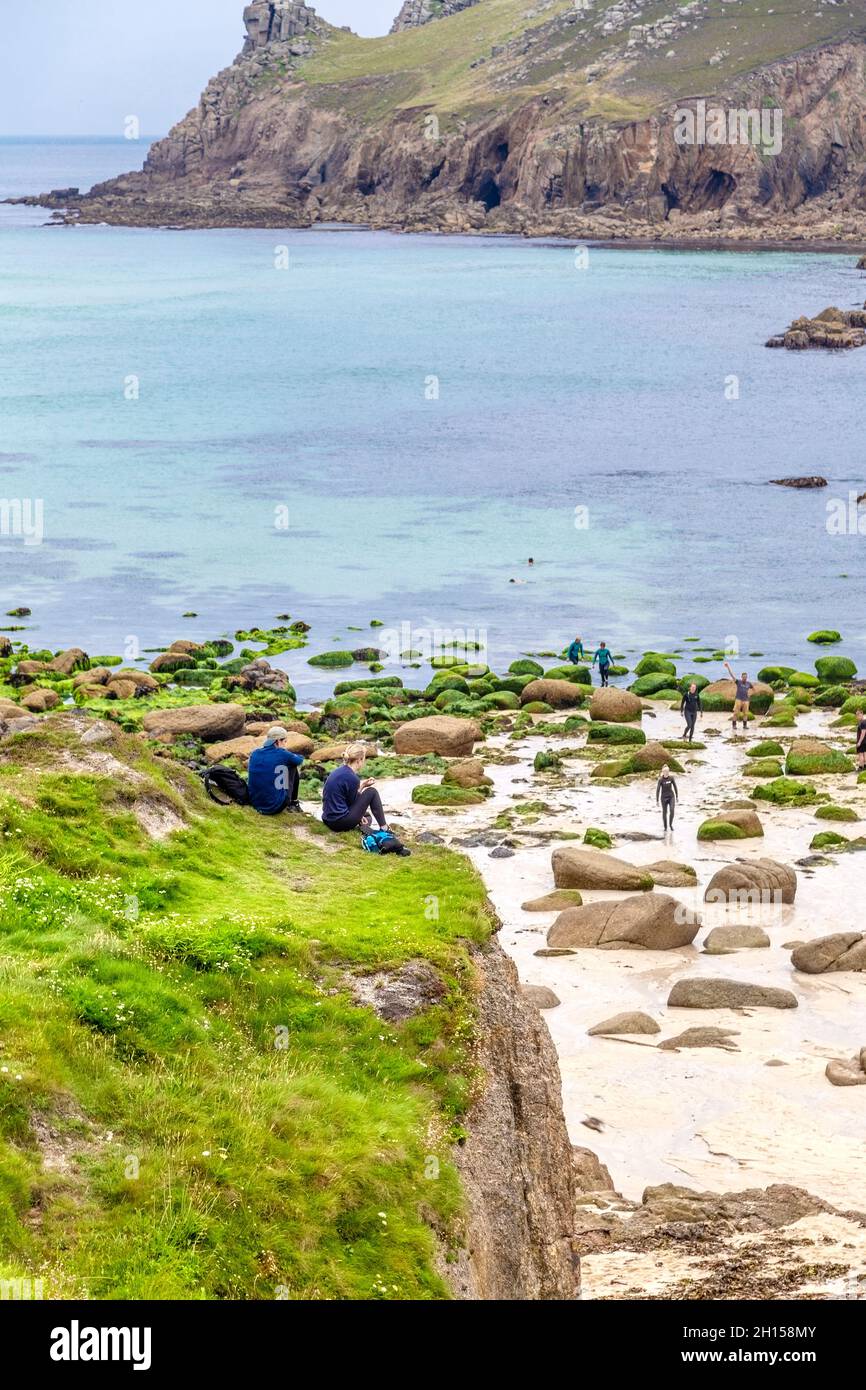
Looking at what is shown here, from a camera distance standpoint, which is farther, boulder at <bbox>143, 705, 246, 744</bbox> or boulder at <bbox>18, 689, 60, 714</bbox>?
boulder at <bbox>18, 689, 60, 714</bbox>

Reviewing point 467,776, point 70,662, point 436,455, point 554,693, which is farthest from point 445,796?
point 436,455

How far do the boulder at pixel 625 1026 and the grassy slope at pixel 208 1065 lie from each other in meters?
6.30

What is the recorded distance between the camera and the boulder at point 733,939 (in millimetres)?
24047

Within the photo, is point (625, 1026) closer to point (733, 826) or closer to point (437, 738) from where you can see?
point (733, 826)

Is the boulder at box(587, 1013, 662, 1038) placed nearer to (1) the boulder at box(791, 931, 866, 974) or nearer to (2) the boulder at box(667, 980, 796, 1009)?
(2) the boulder at box(667, 980, 796, 1009)

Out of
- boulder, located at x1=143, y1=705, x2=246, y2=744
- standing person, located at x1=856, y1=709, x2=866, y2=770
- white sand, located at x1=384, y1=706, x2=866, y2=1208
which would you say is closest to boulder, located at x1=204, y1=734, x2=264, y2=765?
boulder, located at x1=143, y1=705, x2=246, y2=744

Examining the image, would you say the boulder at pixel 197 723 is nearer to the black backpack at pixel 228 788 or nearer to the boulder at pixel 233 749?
the boulder at pixel 233 749

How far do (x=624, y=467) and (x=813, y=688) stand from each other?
3645 cm

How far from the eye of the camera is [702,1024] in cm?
2116

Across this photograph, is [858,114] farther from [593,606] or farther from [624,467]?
[593,606]

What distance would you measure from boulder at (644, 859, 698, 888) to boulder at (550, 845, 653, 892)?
0.32m

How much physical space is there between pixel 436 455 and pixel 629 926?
197 ft

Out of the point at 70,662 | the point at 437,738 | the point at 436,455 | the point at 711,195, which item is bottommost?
the point at 437,738

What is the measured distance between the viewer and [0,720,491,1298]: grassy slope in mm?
9625
